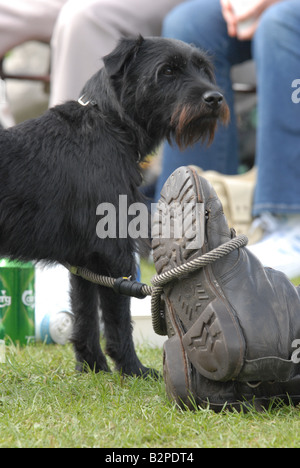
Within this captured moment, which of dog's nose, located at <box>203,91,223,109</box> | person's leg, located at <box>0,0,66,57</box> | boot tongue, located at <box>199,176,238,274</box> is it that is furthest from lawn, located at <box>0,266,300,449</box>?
person's leg, located at <box>0,0,66,57</box>

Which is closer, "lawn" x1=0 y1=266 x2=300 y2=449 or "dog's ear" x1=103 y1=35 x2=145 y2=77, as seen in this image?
"lawn" x1=0 y1=266 x2=300 y2=449

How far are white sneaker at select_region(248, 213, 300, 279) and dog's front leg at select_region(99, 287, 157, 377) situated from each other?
4.02 ft

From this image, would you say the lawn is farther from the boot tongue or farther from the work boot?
the boot tongue

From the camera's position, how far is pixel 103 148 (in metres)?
1.95

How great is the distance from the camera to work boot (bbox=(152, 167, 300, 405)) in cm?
151

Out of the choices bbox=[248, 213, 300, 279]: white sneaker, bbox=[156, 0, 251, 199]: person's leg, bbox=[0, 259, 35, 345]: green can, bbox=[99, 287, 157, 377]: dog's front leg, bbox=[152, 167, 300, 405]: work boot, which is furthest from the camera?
bbox=[156, 0, 251, 199]: person's leg

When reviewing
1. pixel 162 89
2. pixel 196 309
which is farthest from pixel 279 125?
pixel 196 309

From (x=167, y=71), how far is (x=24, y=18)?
2.04 meters

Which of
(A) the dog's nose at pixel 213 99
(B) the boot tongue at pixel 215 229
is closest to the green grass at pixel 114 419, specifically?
(B) the boot tongue at pixel 215 229

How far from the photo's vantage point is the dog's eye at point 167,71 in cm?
216

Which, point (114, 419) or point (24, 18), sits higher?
point (24, 18)

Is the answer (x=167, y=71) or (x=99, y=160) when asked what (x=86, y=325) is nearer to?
(x=99, y=160)

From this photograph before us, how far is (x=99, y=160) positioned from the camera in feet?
6.31

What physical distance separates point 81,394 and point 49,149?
71 cm
